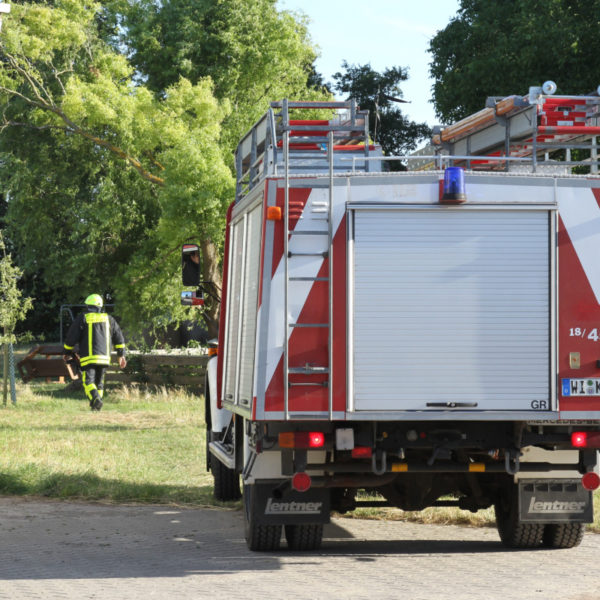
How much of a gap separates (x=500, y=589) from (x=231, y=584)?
161 cm

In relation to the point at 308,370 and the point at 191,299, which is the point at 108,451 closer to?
the point at 191,299

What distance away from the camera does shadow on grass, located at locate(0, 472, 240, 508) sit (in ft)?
36.3

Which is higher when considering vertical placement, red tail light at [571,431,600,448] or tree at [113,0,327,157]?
tree at [113,0,327,157]

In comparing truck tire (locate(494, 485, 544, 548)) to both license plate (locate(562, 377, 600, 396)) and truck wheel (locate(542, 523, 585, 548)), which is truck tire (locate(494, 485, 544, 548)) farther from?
license plate (locate(562, 377, 600, 396))

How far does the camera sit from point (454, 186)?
298 inches

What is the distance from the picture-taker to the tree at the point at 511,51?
3016cm

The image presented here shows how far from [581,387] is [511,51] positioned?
25.1 meters

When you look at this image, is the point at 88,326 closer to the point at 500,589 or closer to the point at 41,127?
the point at 41,127

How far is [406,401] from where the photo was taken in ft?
24.7

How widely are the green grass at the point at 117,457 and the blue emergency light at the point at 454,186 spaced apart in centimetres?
343

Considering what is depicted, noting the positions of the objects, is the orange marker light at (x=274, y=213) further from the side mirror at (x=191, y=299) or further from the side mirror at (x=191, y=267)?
the side mirror at (x=191, y=299)

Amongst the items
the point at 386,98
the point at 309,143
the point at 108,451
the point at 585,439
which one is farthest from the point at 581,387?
the point at 386,98

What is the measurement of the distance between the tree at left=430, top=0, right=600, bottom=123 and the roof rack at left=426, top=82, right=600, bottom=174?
21231mm

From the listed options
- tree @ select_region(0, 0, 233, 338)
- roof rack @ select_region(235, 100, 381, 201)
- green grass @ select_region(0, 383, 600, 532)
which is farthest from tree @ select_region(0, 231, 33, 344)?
roof rack @ select_region(235, 100, 381, 201)
